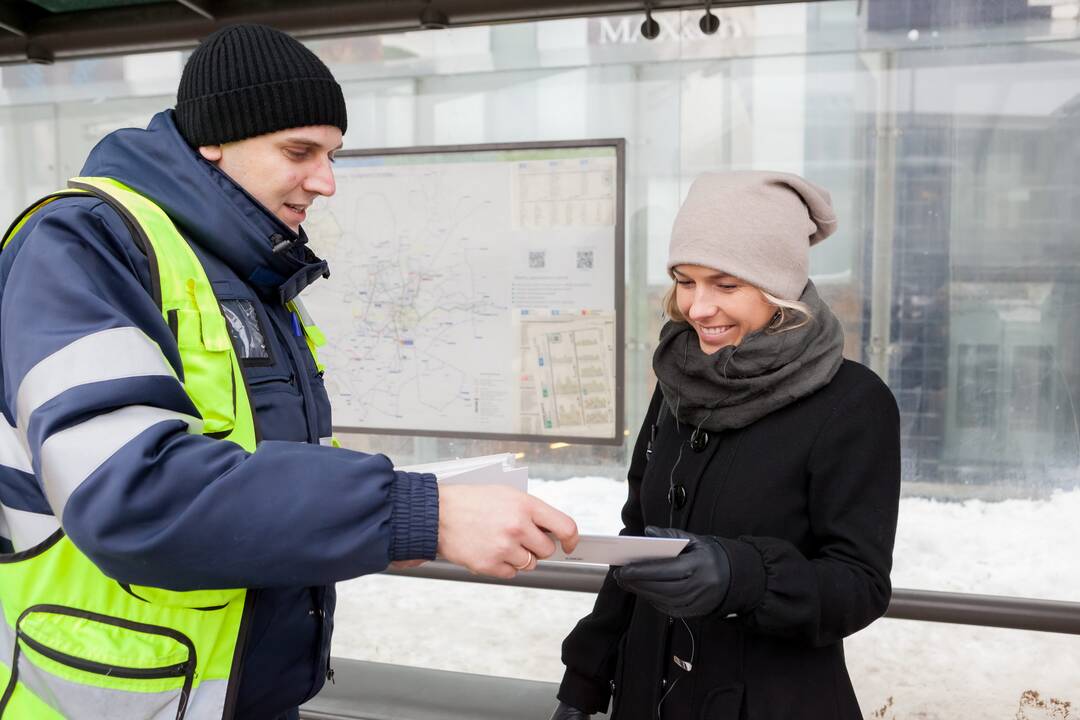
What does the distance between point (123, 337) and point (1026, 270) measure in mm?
3088

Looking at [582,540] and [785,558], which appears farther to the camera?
[785,558]

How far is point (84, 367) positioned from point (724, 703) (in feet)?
4.14

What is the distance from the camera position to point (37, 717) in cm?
133

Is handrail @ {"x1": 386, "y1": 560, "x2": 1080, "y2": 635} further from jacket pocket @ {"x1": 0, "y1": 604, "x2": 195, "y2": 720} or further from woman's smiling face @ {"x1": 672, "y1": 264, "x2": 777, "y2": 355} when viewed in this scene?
jacket pocket @ {"x1": 0, "y1": 604, "x2": 195, "y2": 720}

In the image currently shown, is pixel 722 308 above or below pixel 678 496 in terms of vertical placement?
above

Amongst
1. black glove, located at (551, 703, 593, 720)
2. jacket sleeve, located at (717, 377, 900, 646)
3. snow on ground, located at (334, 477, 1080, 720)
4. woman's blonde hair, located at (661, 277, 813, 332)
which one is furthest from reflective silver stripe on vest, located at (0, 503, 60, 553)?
snow on ground, located at (334, 477, 1080, 720)

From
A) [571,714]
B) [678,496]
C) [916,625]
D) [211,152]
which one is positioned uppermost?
[211,152]

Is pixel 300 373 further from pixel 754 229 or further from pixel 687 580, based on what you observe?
pixel 754 229

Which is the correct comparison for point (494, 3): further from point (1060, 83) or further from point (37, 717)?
point (37, 717)

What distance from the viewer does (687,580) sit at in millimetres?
1597

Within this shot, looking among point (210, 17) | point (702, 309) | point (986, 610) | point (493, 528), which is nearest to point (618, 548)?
point (493, 528)

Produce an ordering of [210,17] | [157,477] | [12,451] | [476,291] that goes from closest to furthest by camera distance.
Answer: [157,477] → [12,451] → [210,17] → [476,291]

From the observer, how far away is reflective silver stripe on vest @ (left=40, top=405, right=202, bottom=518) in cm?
112

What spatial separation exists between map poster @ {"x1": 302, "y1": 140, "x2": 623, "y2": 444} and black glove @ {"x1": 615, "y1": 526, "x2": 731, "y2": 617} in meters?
1.89
